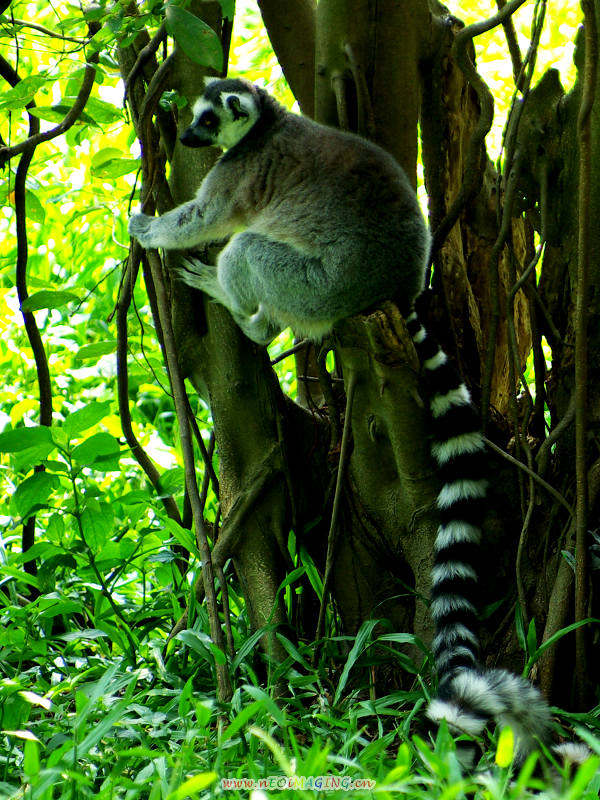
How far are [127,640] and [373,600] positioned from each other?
1081 mm

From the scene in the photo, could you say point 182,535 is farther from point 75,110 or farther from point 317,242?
→ point 75,110

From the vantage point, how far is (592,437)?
10.6 ft

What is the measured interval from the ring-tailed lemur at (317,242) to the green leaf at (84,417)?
0.73 metres

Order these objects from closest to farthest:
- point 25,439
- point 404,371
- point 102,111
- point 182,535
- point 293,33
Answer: point 404,371, point 25,439, point 182,535, point 102,111, point 293,33

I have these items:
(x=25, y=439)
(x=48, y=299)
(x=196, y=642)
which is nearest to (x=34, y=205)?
(x=48, y=299)

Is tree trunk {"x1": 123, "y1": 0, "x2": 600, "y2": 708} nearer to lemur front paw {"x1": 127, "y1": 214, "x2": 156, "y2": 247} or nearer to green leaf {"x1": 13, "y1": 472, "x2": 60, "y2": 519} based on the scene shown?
lemur front paw {"x1": 127, "y1": 214, "x2": 156, "y2": 247}

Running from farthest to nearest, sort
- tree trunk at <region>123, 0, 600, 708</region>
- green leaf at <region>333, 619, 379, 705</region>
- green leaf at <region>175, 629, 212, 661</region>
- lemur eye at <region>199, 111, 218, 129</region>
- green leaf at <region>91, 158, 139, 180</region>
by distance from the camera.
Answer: green leaf at <region>91, 158, 139, 180</region> < lemur eye at <region>199, 111, 218, 129</region> < tree trunk at <region>123, 0, 600, 708</region> < green leaf at <region>175, 629, 212, 661</region> < green leaf at <region>333, 619, 379, 705</region>

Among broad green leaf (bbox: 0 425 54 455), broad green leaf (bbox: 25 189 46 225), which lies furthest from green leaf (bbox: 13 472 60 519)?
broad green leaf (bbox: 25 189 46 225)

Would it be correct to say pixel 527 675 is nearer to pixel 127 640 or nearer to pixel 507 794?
pixel 507 794

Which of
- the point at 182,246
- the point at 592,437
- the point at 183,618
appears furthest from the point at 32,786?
the point at 182,246

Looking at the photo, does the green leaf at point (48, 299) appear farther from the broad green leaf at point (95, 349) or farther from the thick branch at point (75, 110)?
the thick branch at point (75, 110)

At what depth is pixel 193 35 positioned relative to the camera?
101 inches

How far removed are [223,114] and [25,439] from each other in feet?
Result: 5.83

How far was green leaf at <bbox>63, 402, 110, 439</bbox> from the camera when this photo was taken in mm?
3391
